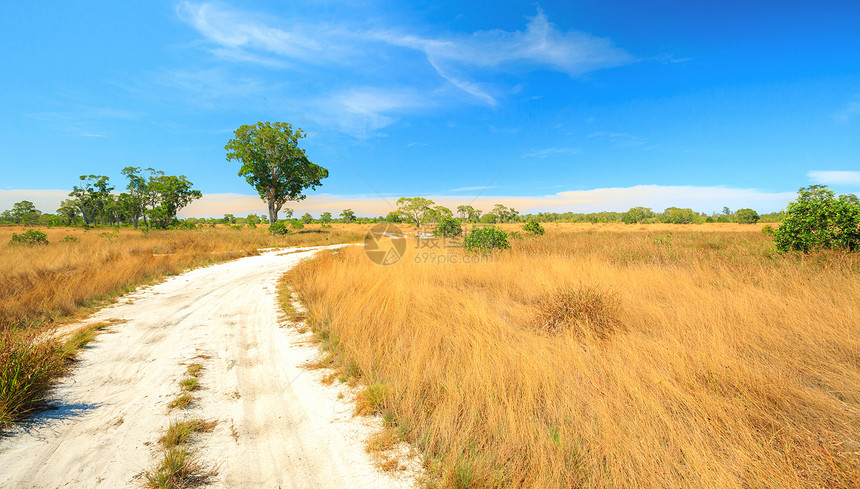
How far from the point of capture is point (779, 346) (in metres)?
3.86

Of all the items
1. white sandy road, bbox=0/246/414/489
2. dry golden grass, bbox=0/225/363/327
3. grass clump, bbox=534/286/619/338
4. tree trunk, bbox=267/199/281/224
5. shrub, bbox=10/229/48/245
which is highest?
tree trunk, bbox=267/199/281/224

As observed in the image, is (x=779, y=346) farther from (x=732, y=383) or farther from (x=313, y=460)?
(x=313, y=460)

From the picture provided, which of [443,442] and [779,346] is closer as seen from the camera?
[443,442]

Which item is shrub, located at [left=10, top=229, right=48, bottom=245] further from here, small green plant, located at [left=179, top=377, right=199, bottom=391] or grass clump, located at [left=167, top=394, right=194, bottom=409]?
grass clump, located at [left=167, top=394, right=194, bottom=409]

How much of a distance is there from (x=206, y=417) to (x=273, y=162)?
127 ft

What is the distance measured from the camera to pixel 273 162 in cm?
3581

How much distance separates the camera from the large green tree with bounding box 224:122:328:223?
3453 cm

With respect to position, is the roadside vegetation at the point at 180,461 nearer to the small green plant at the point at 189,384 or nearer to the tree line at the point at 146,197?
the small green plant at the point at 189,384

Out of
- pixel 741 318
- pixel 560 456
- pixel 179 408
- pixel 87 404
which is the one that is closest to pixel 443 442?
pixel 560 456

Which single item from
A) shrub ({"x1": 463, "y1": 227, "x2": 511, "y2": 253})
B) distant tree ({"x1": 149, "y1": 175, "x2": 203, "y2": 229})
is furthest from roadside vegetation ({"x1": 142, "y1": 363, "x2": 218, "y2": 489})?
distant tree ({"x1": 149, "y1": 175, "x2": 203, "y2": 229})

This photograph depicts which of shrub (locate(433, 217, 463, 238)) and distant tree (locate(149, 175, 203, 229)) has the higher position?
distant tree (locate(149, 175, 203, 229))

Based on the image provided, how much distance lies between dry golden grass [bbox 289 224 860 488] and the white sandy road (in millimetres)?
532

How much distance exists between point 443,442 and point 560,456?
91cm

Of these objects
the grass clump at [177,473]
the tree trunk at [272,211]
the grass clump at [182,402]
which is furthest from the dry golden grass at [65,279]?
the tree trunk at [272,211]
